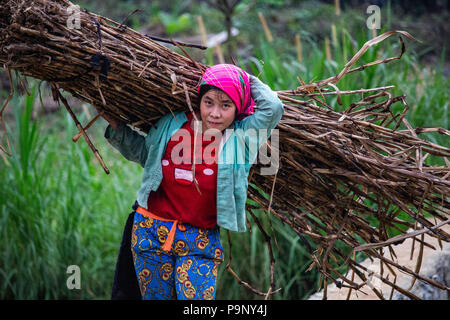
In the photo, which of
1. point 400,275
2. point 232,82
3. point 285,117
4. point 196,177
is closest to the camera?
point 232,82

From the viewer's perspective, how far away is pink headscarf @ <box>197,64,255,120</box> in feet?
6.80

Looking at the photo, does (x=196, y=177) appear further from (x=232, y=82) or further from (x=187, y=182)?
(x=232, y=82)

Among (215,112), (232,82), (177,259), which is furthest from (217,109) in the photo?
(177,259)

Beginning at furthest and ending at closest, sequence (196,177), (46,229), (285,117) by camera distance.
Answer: (46,229)
(285,117)
(196,177)

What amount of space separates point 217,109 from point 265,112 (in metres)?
0.20

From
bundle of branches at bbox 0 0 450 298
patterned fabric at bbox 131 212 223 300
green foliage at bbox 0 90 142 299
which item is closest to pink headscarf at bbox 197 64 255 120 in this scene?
bundle of branches at bbox 0 0 450 298

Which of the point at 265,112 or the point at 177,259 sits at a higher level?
the point at 265,112

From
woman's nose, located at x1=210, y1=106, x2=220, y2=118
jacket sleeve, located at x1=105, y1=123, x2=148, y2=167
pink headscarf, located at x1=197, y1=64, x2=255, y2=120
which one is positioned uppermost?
pink headscarf, located at x1=197, y1=64, x2=255, y2=120

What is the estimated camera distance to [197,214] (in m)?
2.26

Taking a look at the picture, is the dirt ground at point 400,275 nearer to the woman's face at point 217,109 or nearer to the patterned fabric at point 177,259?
the patterned fabric at point 177,259

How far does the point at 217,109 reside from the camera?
210 centimetres

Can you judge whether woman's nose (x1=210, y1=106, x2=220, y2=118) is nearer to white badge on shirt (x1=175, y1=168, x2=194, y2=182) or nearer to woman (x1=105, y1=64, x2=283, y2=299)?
woman (x1=105, y1=64, x2=283, y2=299)

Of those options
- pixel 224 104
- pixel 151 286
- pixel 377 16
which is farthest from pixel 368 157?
pixel 377 16

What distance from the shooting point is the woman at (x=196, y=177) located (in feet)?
6.97
